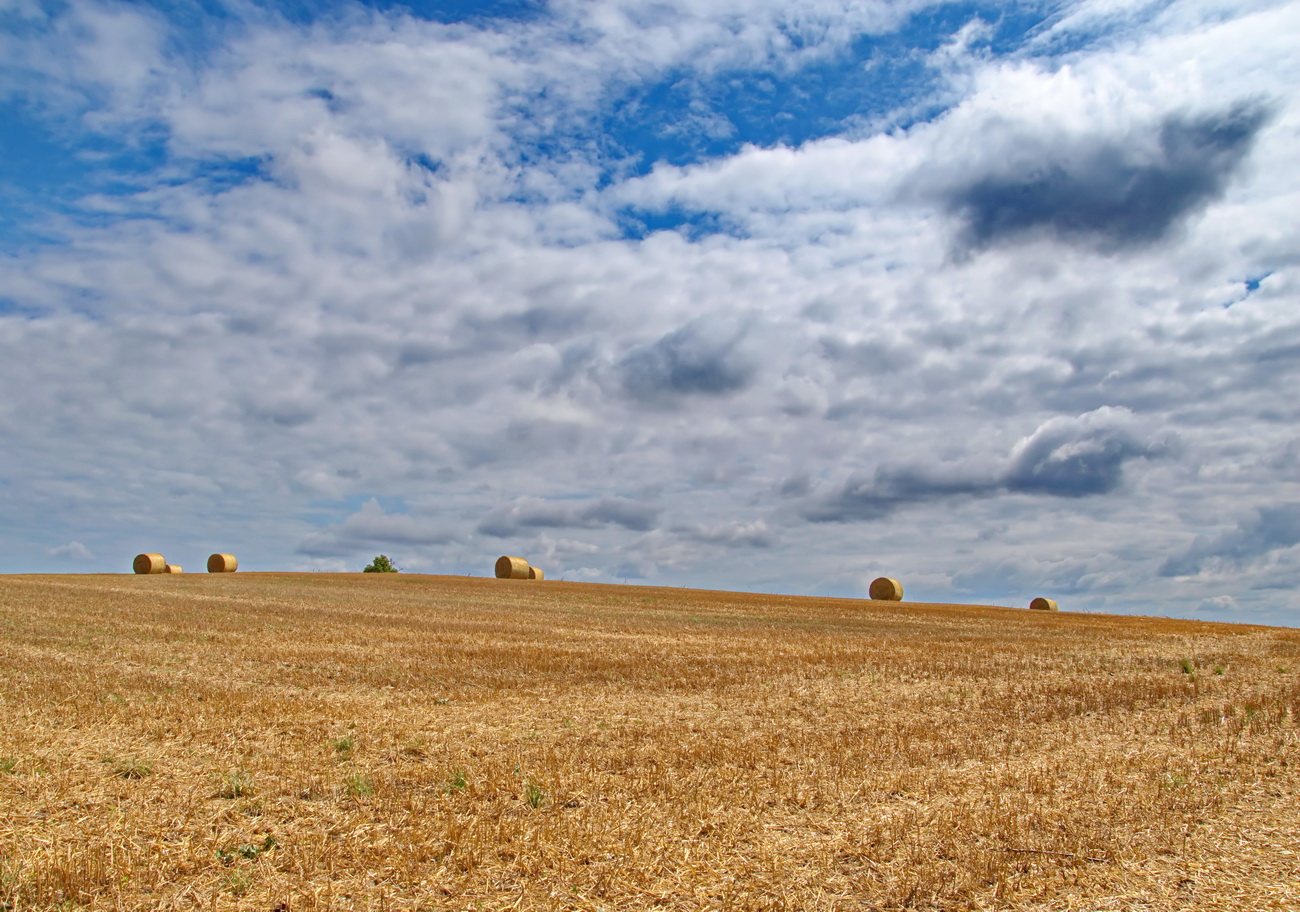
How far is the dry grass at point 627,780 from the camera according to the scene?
311 inches

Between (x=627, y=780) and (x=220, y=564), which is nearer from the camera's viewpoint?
(x=627, y=780)

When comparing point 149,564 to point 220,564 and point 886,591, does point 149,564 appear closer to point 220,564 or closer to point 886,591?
point 220,564

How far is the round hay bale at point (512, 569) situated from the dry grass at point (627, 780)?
182 ft

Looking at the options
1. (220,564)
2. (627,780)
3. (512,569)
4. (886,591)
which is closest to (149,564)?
(220,564)

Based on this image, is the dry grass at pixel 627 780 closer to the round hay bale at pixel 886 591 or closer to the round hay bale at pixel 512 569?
the round hay bale at pixel 886 591

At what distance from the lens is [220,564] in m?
82.2

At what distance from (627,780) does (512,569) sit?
71.0 metres

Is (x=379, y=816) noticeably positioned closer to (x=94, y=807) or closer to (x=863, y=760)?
(x=94, y=807)

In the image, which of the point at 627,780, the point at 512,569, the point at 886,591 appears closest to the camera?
the point at 627,780

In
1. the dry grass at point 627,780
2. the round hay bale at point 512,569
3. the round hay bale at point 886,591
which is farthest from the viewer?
the round hay bale at point 512,569

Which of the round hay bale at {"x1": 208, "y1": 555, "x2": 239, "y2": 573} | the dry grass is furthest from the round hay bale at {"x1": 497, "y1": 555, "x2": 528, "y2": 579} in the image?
the dry grass

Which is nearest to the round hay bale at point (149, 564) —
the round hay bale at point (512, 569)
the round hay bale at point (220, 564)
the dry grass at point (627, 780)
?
the round hay bale at point (220, 564)

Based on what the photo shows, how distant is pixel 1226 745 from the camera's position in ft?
45.8

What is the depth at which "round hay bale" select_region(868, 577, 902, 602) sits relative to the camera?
232ft
